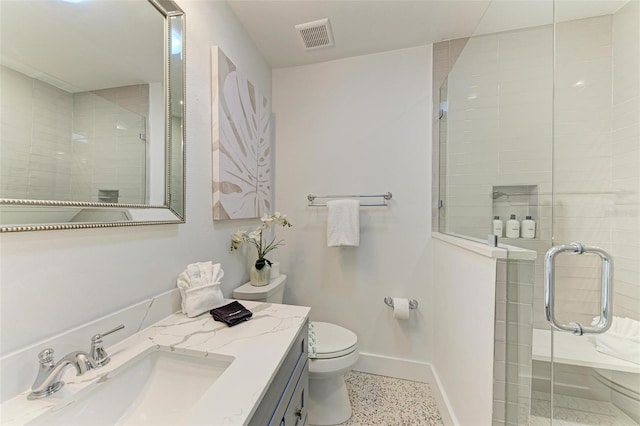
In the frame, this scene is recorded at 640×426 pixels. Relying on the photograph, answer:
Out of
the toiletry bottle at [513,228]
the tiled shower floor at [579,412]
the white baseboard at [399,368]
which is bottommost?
the white baseboard at [399,368]

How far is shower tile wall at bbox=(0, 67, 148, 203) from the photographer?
572mm

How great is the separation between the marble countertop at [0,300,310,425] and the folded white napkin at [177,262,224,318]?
0.04 metres

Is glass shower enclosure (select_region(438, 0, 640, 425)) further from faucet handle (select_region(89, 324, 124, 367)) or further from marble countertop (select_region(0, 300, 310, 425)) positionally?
faucet handle (select_region(89, 324, 124, 367))

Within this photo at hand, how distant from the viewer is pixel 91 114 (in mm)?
740

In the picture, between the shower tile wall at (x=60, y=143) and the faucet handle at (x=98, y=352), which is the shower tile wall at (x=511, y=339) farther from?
the shower tile wall at (x=60, y=143)

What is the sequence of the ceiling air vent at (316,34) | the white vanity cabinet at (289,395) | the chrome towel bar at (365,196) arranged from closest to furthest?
the white vanity cabinet at (289,395) → the ceiling air vent at (316,34) → the chrome towel bar at (365,196)

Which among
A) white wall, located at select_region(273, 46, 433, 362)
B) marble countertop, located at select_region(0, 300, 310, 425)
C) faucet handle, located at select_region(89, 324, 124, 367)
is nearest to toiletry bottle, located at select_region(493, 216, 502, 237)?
white wall, located at select_region(273, 46, 433, 362)

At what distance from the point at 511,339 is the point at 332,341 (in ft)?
2.85

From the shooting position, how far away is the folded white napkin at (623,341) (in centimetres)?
108

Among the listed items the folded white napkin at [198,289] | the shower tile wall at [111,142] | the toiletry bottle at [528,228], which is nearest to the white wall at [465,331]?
the toiletry bottle at [528,228]

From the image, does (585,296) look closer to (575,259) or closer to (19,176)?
(575,259)

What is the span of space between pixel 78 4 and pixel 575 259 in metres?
2.29

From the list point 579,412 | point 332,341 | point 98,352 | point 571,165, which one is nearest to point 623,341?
point 579,412

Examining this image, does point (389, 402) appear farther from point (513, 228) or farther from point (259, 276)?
point (513, 228)
